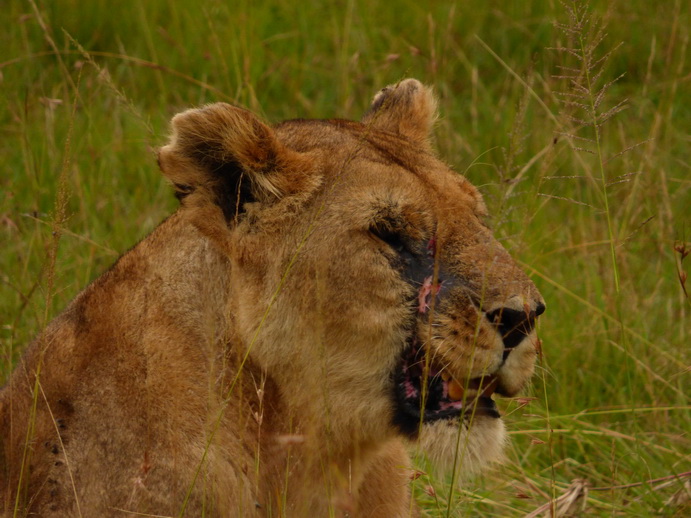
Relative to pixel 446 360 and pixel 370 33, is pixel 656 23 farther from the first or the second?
pixel 446 360

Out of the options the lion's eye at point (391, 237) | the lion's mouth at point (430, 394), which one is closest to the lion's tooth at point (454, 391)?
the lion's mouth at point (430, 394)

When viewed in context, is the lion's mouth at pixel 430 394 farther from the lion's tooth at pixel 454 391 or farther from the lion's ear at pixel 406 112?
the lion's ear at pixel 406 112

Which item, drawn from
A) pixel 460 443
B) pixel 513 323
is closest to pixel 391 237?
pixel 513 323

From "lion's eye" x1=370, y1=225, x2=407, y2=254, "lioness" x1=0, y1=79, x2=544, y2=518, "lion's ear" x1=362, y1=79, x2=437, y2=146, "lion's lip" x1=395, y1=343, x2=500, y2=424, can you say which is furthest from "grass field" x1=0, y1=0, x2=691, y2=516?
"lion's eye" x1=370, y1=225, x2=407, y2=254

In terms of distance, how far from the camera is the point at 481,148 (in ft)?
22.0

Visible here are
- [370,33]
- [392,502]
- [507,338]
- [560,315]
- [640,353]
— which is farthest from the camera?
[370,33]

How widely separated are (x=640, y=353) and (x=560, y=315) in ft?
1.53

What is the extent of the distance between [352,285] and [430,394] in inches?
15.8

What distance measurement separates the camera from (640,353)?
4.94 m

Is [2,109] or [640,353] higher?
[2,109]

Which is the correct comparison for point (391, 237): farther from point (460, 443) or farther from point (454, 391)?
point (460, 443)

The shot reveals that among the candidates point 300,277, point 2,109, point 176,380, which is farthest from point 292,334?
point 2,109

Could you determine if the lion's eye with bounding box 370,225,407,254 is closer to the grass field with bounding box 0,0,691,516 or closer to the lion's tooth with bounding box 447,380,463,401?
the lion's tooth with bounding box 447,380,463,401

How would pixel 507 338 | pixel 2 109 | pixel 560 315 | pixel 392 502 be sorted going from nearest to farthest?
pixel 507 338 → pixel 392 502 → pixel 560 315 → pixel 2 109
